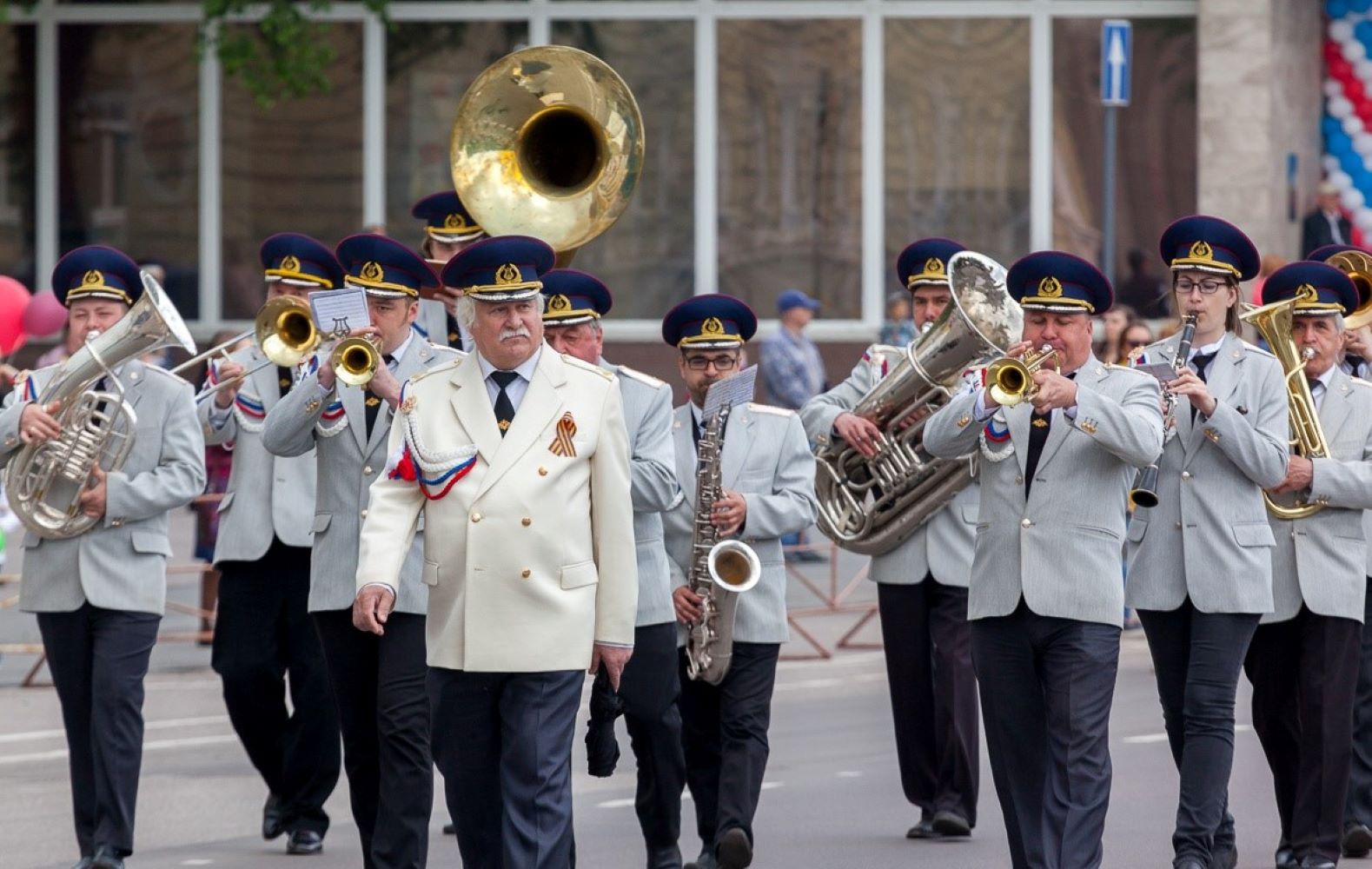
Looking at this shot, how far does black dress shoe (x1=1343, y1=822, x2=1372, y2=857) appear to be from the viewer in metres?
9.29

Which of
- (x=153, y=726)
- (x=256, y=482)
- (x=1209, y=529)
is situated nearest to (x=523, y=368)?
(x=256, y=482)

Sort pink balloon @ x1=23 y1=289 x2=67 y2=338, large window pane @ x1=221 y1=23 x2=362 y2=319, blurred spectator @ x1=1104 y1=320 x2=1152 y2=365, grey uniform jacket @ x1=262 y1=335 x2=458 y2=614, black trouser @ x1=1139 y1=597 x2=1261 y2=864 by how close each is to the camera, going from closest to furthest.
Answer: grey uniform jacket @ x1=262 y1=335 x2=458 y2=614
black trouser @ x1=1139 y1=597 x2=1261 y2=864
pink balloon @ x1=23 y1=289 x2=67 y2=338
blurred spectator @ x1=1104 y1=320 x2=1152 y2=365
large window pane @ x1=221 y1=23 x2=362 y2=319

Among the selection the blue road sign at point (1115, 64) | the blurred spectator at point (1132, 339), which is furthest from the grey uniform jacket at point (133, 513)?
the blue road sign at point (1115, 64)

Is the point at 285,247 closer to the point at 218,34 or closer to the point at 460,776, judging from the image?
the point at 460,776

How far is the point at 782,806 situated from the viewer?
10438 millimetres

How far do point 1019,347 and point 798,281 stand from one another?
52.6 ft

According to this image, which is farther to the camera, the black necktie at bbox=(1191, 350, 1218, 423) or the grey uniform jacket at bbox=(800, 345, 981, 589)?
the grey uniform jacket at bbox=(800, 345, 981, 589)

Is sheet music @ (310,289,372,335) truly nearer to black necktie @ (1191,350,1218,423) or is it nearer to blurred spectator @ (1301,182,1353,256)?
black necktie @ (1191,350,1218,423)

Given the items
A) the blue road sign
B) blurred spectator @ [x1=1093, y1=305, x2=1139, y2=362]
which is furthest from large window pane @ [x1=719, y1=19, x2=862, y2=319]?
the blue road sign

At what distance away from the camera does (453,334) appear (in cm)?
962

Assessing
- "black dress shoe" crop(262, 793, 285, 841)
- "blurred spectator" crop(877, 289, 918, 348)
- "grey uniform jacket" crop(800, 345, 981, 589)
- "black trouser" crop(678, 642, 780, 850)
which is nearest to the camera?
"black trouser" crop(678, 642, 780, 850)

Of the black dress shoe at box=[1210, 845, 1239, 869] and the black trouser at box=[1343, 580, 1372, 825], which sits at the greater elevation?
the black trouser at box=[1343, 580, 1372, 825]

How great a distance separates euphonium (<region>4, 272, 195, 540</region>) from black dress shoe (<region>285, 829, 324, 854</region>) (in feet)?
4.64

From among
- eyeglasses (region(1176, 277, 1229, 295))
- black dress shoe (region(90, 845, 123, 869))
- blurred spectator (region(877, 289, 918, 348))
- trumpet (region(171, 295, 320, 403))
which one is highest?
blurred spectator (region(877, 289, 918, 348))
